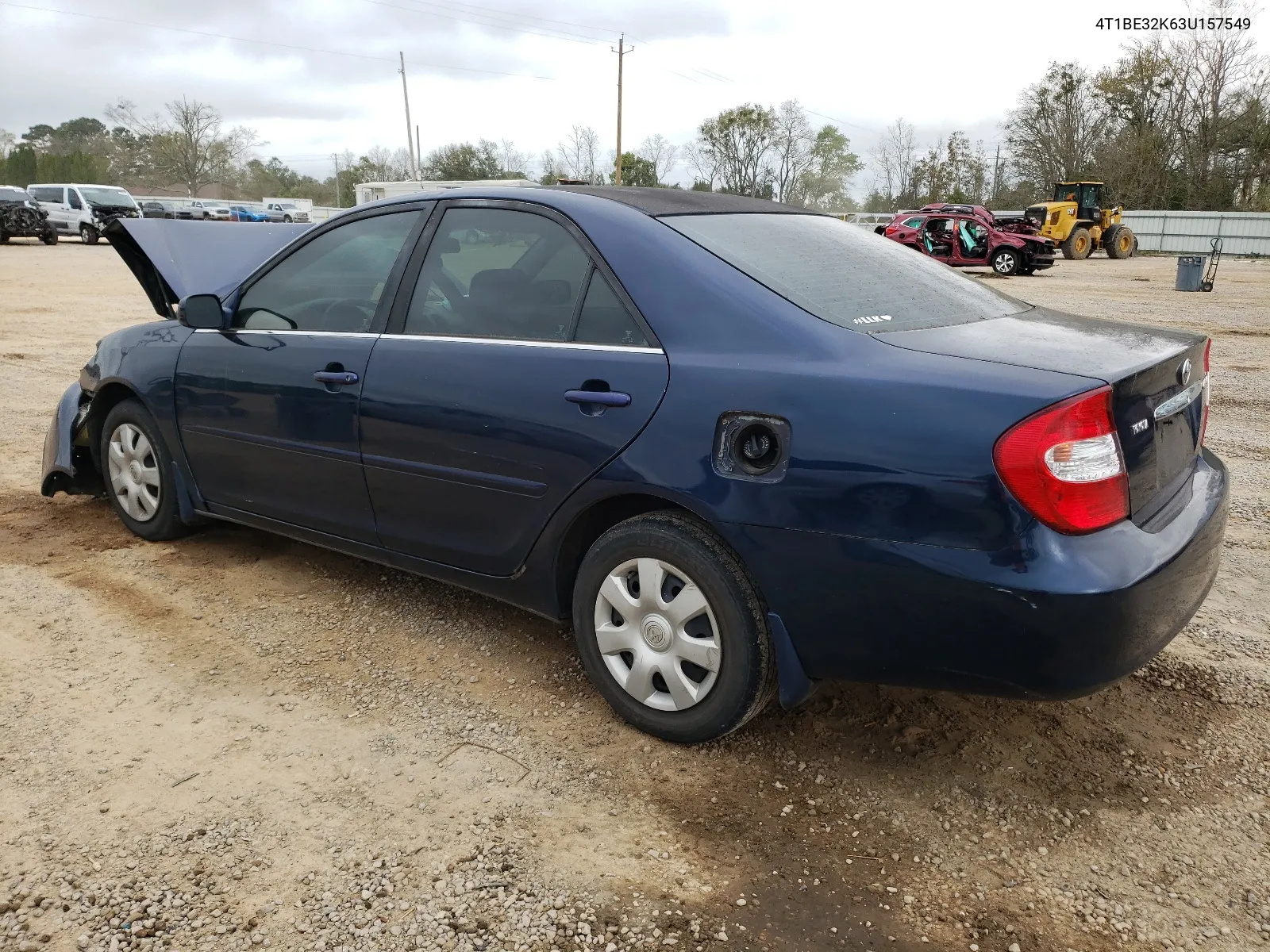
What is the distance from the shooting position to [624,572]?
2752mm

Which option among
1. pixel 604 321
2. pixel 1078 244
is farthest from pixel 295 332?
pixel 1078 244

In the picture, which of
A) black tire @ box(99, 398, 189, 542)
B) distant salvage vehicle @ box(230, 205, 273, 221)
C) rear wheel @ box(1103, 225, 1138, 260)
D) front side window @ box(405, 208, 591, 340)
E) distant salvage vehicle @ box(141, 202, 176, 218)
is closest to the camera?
front side window @ box(405, 208, 591, 340)

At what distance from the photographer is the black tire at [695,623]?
2.53 m

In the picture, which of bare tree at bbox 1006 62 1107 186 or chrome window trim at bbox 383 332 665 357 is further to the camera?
bare tree at bbox 1006 62 1107 186

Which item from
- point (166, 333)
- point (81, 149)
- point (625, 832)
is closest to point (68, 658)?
point (166, 333)

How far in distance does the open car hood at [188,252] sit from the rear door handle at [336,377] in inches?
46.8

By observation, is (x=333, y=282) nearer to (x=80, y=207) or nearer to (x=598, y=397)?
(x=598, y=397)

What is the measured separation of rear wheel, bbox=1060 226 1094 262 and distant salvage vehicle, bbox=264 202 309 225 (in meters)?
32.7

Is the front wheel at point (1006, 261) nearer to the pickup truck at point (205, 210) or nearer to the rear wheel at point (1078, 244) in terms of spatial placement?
the rear wheel at point (1078, 244)

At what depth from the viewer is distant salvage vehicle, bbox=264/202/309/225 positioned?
45.4 meters

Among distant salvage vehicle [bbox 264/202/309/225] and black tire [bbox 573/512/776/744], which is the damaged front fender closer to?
black tire [bbox 573/512/776/744]

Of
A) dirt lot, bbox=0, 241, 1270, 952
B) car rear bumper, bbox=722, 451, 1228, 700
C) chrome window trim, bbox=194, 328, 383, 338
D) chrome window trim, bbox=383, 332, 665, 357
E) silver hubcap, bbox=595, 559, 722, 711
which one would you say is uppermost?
chrome window trim, bbox=383, 332, 665, 357

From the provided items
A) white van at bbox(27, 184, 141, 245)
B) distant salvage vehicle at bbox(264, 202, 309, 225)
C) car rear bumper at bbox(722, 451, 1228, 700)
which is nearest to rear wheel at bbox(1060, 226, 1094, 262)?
white van at bbox(27, 184, 141, 245)

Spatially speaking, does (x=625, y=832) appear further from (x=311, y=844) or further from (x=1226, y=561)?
(x=1226, y=561)
